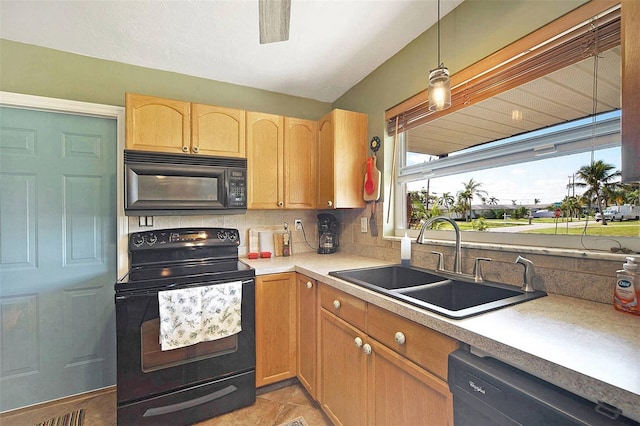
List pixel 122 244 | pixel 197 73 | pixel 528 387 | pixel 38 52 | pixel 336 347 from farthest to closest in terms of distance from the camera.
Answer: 1. pixel 197 73
2. pixel 122 244
3. pixel 38 52
4. pixel 336 347
5. pixel 528 387

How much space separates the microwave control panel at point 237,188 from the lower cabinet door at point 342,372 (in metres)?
1.02

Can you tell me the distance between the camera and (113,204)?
2.12 meters

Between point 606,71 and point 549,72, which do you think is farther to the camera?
point 549,72

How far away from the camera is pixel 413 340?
1047 millimetres

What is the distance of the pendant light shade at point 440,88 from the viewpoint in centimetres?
123

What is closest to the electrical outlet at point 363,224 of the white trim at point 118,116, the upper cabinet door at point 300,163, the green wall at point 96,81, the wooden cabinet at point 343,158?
the wooden cabinet at point 343,158

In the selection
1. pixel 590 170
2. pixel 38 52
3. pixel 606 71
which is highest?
pixel 38 52

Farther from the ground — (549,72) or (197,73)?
(197,73)

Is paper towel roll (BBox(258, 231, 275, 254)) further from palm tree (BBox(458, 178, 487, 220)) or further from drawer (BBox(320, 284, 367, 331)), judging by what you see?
palm tree (BBox(458, 178, 487, 220))

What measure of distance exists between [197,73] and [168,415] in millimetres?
2410

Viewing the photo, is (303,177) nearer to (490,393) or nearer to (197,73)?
(197,73)

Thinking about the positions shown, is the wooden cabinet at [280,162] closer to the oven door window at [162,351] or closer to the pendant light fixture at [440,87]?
the oven door window at [162,351]

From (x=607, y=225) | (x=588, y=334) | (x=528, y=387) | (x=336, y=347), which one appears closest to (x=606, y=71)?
(x=607, y=225)

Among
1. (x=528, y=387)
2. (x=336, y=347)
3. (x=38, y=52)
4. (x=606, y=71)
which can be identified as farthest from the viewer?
(x=38, y=52)
